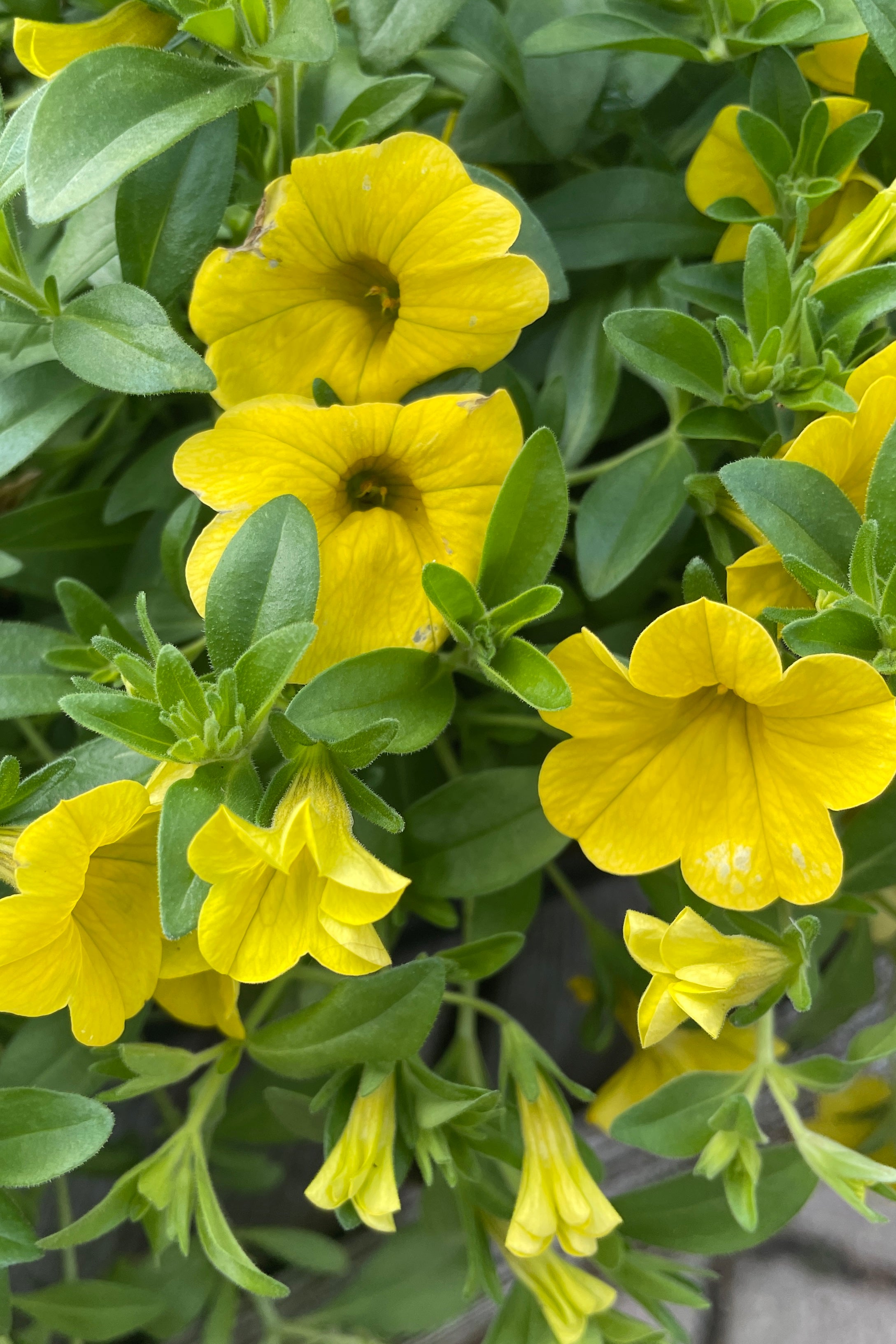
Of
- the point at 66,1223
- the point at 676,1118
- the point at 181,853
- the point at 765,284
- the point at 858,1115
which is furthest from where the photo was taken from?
the point at 858,1115

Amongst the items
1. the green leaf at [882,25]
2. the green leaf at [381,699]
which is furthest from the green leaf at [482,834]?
the green leaf at [882,25]

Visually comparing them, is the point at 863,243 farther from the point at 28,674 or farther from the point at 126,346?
the point at 28,674

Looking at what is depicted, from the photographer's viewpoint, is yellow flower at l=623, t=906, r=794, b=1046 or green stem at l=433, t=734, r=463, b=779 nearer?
yellow flower at l=623, t=906, r=794, b=1046

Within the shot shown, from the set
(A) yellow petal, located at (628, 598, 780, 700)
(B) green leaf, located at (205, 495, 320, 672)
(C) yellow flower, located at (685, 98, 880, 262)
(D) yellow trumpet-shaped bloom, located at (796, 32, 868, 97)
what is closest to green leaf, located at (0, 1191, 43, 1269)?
(B) green leaf, located at (205, 495, 320, 672)

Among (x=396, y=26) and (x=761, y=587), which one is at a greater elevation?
(x=396, y=26)

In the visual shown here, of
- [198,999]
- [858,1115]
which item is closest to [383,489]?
[198,999]

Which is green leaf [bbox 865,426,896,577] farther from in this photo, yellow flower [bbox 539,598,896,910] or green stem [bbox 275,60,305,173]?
green stem [bbox 275,60,305,173]

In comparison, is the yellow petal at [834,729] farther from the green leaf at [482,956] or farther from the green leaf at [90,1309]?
the green leaf at [90,1309]

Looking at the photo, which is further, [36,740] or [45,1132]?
[36,740]

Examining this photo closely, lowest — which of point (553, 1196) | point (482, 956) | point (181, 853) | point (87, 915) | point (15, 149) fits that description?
point (553, 1196)
